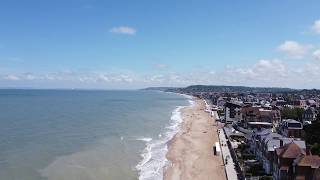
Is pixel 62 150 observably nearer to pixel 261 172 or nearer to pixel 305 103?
pixel 261 172

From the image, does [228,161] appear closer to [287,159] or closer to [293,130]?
[287,159]

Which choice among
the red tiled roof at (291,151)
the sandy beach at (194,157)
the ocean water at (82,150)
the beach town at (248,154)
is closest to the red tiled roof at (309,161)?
the beach town at (248,154)

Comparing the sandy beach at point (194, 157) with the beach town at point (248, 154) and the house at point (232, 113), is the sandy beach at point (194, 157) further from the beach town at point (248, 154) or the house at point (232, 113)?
the house at point (232, 113)

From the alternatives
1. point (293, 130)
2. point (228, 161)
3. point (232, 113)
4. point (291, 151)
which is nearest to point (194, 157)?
point (228, 161)

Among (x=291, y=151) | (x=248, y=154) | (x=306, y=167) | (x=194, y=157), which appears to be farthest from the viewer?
(x=194, y=157)

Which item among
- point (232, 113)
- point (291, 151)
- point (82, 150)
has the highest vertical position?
point (291, 151)
